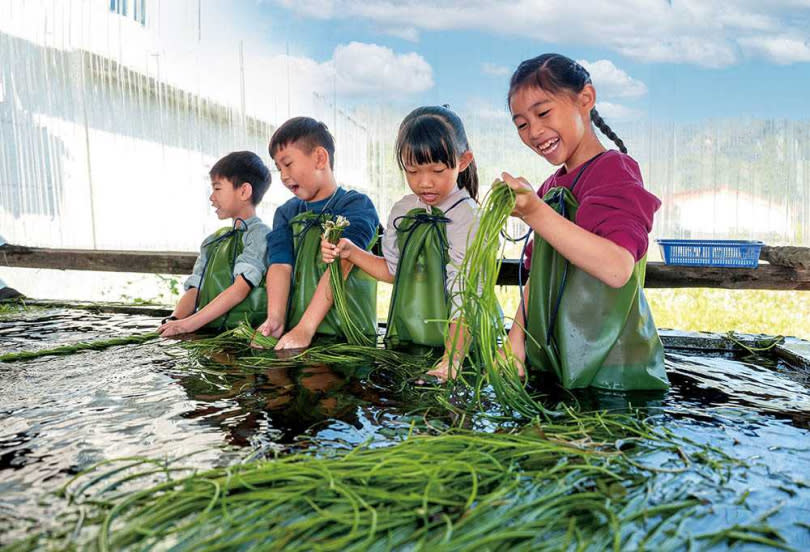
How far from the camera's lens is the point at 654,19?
8359mm

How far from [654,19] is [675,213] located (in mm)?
4141

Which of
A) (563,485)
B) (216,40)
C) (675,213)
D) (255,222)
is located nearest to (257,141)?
(216,40)

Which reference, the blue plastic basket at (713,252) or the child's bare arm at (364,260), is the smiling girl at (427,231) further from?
the blue plastic basket at (713,252)

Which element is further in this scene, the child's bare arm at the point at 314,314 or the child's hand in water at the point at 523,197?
the child's bare arm at the point at 314,314

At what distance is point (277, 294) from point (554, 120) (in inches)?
65.7

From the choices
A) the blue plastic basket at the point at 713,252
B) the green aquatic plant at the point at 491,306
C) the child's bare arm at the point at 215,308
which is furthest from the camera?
the blue plastic basket at the point at 713,252

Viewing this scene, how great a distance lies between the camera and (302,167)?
11.0 ft

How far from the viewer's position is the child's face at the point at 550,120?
2250mm

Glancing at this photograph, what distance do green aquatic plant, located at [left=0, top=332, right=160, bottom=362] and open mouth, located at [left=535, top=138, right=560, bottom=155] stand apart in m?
2.00

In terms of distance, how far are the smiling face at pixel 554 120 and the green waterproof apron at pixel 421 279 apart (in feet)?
2.19

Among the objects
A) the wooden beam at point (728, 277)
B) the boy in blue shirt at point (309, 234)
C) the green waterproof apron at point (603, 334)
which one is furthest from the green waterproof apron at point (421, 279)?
the wooden beam at point (728, 277)

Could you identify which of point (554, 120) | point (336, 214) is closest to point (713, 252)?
point (554, 120)

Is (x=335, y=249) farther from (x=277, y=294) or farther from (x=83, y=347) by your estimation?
(x=83, y=347)

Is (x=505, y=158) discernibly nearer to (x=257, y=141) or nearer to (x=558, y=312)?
(x=257, y=141)
